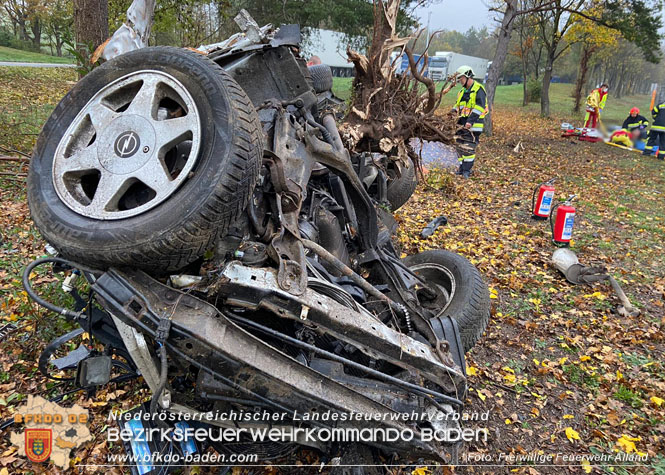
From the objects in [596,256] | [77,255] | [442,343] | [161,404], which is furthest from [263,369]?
[596,256]

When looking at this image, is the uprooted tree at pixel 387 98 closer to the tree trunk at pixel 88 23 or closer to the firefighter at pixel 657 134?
the tree trunk at pixel 88 23

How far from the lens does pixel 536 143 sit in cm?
Result: 1423

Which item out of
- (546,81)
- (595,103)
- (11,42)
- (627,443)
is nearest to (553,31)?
(546,81)

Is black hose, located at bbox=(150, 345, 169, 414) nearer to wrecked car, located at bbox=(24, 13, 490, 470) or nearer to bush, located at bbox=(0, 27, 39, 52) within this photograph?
wrecked car, located at bbox=(24, 13, 490, 470)

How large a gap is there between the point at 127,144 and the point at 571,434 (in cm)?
337

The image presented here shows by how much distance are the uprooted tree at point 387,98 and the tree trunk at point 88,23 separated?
3.72 m

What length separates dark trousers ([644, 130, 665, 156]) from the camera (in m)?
13.3

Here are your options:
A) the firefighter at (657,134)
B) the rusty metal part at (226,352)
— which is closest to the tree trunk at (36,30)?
the firefighter at (657,134)

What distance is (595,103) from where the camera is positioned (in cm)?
1398

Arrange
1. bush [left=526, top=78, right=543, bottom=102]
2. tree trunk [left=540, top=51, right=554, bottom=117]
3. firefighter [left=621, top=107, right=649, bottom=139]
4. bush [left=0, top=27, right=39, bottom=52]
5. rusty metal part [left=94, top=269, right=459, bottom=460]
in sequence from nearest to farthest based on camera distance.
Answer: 1. rusty metal part [left=94, top=269, right=459, bottom=460]
2. firefighter [left=621, top=107, right=649, bottom=139]
3. tree trunk [left=540, top=51, right=554, bottom=117]
4. bush [left=0, top=27, right=39, bottom=52]
5. bush [left=526, top=78, right=543, bottom=102]

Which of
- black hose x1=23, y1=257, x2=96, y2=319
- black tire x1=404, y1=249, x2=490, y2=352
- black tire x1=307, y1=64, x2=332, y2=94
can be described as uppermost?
black tire x1=307, y1=64, x2=332, y2=94

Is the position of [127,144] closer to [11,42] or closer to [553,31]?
[553,31]

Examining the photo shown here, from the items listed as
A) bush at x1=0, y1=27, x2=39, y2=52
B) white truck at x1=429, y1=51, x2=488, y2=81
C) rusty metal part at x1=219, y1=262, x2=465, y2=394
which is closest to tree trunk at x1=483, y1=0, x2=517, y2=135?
rusty metal part at x1=219, y1=262, x2=465, y2=394

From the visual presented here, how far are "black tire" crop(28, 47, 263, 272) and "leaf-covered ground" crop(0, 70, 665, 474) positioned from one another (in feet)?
4.79
